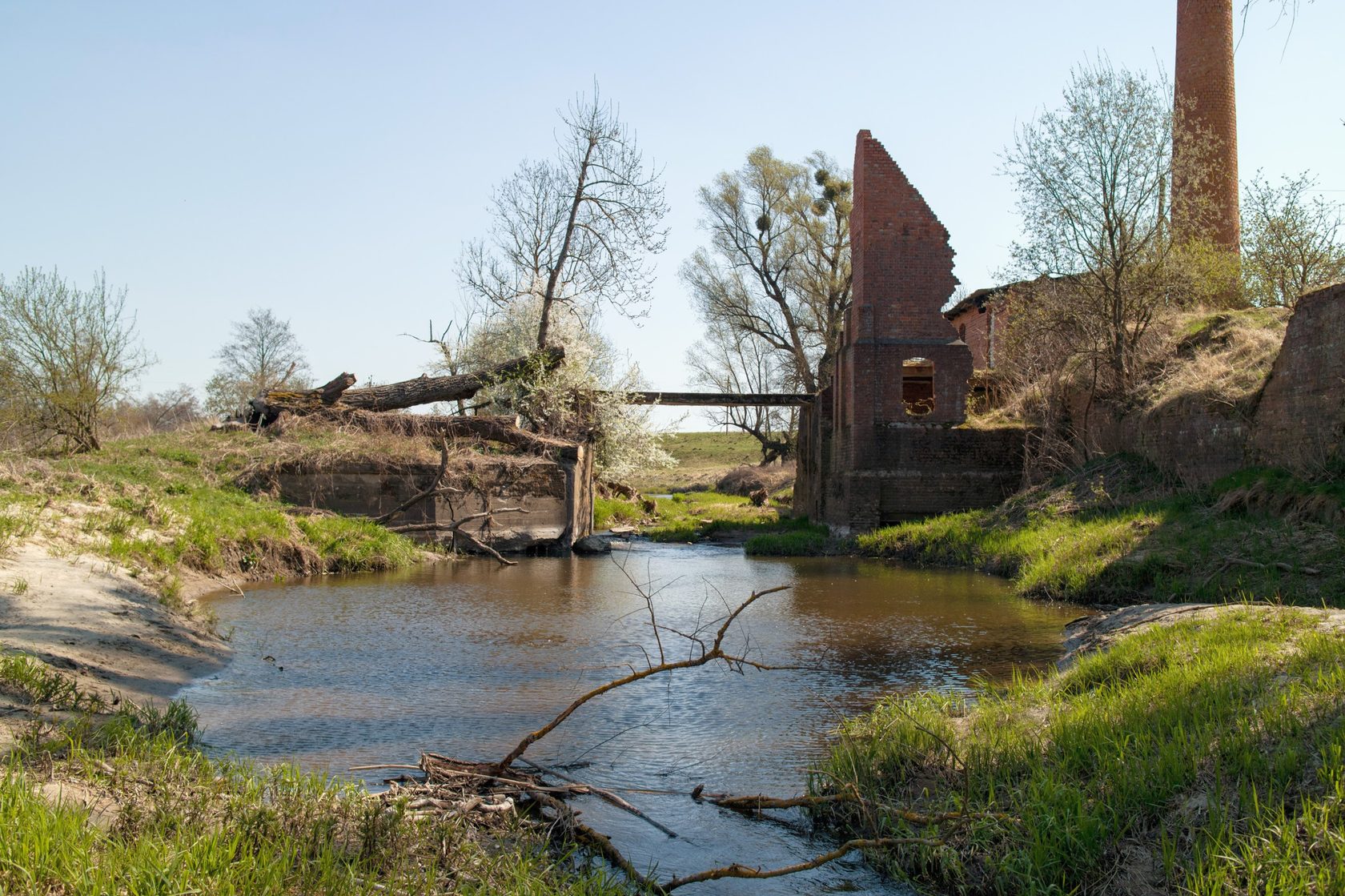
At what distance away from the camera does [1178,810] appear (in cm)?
376

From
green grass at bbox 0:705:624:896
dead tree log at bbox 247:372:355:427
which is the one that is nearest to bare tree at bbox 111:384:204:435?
dead tree log at bbox 247:372:355:427

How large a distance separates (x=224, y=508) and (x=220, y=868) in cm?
1267

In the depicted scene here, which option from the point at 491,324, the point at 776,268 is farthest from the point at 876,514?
the point at 776,268

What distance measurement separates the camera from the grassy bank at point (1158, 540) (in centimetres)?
990

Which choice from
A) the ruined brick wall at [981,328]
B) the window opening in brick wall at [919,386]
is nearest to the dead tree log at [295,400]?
the window opening in brick wall at [919,386]

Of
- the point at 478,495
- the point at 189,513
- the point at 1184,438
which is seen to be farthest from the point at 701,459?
the point at 189,513

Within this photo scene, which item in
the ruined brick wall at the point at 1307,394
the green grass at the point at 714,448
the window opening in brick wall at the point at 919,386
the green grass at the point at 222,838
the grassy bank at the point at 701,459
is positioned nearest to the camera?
the green grass at the point at 222,838

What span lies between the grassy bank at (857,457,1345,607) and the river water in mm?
1099

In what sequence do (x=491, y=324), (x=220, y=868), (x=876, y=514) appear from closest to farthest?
1. (x=220, y=868)
2. (x=876, y=514)
3. (x=491, y=324)

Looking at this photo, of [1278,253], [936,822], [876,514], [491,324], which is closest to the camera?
[936,822]

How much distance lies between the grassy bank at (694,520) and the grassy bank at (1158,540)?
19.5 ft

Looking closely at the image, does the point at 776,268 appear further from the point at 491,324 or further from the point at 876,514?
the point at 876,514

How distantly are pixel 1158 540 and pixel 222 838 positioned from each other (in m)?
12.1

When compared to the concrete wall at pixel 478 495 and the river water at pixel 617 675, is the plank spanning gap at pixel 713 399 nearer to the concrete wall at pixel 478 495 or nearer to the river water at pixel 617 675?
the concrete wall at pixel 478 495
